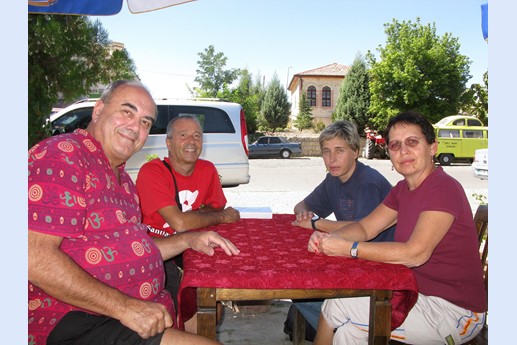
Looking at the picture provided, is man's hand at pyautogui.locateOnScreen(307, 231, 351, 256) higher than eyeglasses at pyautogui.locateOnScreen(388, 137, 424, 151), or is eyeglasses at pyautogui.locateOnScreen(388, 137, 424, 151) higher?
eyeglasses at pyautogui.locateOnScreen(388, 137, 424, 151)

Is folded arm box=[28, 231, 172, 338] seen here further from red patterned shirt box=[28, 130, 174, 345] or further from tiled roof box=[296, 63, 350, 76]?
tiled roof box=[296, 63, 350, 76]

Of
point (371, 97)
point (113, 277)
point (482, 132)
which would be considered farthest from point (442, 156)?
point (113, 277)

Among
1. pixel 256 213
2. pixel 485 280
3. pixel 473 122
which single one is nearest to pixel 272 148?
pixel 473 122

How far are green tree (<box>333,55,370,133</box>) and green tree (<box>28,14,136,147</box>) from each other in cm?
2975

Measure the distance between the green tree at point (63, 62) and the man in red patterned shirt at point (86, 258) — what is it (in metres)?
2.21

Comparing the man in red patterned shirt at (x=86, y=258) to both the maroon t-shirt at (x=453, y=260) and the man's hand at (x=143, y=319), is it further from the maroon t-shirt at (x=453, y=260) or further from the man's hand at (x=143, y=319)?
the maroon t-shirt at (x=453, y=260)

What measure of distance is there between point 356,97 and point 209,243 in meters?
33.0

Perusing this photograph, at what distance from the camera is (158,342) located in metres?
1.55

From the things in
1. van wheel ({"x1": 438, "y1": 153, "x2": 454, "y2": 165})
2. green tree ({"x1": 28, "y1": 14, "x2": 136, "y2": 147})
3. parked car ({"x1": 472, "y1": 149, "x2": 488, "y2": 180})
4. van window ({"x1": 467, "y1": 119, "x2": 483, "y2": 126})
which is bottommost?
parked car ({"x1": 472, "y1": 149, "x2": 488, "y2": 180})

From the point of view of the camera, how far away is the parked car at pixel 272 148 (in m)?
26.8

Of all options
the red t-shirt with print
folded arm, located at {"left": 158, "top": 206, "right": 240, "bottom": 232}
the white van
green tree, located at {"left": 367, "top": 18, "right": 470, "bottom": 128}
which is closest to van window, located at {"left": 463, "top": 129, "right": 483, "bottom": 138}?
green tree, located at {"left": 367, "top": 18, "right": 470, "bottom": 128}

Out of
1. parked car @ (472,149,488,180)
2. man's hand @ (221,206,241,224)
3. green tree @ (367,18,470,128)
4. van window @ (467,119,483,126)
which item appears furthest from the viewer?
green tree @ (367,18,470,128)

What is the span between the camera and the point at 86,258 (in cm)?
163

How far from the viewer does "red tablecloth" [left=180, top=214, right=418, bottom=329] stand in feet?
5.45
